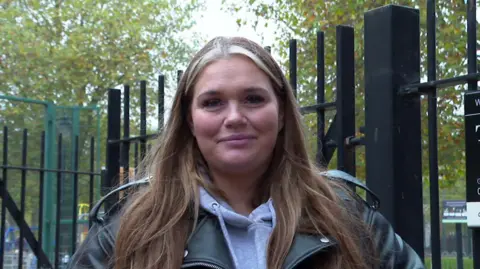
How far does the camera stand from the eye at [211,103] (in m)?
1.95

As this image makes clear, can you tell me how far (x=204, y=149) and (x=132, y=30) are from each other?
15865 millimetres

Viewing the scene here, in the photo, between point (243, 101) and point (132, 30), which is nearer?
point (243, 101)

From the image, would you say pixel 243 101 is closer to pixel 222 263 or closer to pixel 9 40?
pixel 222 263

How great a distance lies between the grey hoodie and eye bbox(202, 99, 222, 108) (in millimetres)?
239

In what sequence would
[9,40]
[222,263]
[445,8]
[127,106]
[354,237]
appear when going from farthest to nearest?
[9,40] → [445,8] → [127,106] → [354,237] → [222,263]

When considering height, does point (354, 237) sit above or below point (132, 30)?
below

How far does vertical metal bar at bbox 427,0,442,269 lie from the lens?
2.51 metres

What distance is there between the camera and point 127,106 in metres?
3.96

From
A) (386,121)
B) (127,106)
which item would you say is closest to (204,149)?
(386,121)

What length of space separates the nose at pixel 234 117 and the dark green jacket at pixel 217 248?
261 millimetres

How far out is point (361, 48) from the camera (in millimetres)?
9391

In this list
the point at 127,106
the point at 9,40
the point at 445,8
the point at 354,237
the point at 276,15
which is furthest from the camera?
the point at 9,40

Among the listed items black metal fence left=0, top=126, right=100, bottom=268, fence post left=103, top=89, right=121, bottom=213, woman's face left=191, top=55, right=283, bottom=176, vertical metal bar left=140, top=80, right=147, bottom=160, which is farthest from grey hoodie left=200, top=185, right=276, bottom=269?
black metal fence left=0, top=126, right=100, bottom=268

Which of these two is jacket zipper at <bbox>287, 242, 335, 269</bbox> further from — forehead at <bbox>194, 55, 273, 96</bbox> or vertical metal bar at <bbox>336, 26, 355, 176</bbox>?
vertical metal bar at <bbox>336, 26, 355, 176</bbox>
